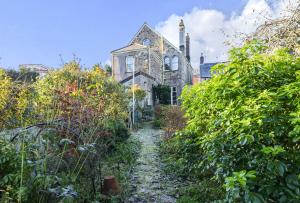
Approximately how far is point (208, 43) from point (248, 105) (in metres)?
6.03

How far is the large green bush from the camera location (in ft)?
8.78

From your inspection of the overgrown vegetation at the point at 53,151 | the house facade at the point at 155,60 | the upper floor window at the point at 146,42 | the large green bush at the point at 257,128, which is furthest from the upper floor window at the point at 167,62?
the large green bush at the point at 257,128

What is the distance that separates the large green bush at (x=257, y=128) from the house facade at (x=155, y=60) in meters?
21.9

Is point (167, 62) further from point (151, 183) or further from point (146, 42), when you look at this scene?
point (151, 183)

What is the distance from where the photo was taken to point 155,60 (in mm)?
26688

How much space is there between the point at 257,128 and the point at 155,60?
24.0m

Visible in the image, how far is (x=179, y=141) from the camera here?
6312mm

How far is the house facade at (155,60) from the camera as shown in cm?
2628

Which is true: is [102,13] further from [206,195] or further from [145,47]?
[145,47]

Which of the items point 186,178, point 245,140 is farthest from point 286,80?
point 186,178

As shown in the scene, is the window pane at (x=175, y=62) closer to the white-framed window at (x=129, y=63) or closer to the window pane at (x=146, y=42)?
the window pane at (x=146, y=42)

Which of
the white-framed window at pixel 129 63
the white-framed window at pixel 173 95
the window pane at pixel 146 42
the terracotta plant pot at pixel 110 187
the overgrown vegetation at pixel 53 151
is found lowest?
the terracotta plant pot at pixel 110 187

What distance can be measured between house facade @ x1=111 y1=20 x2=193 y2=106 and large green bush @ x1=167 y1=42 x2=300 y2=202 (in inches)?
862

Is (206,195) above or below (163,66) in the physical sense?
below
